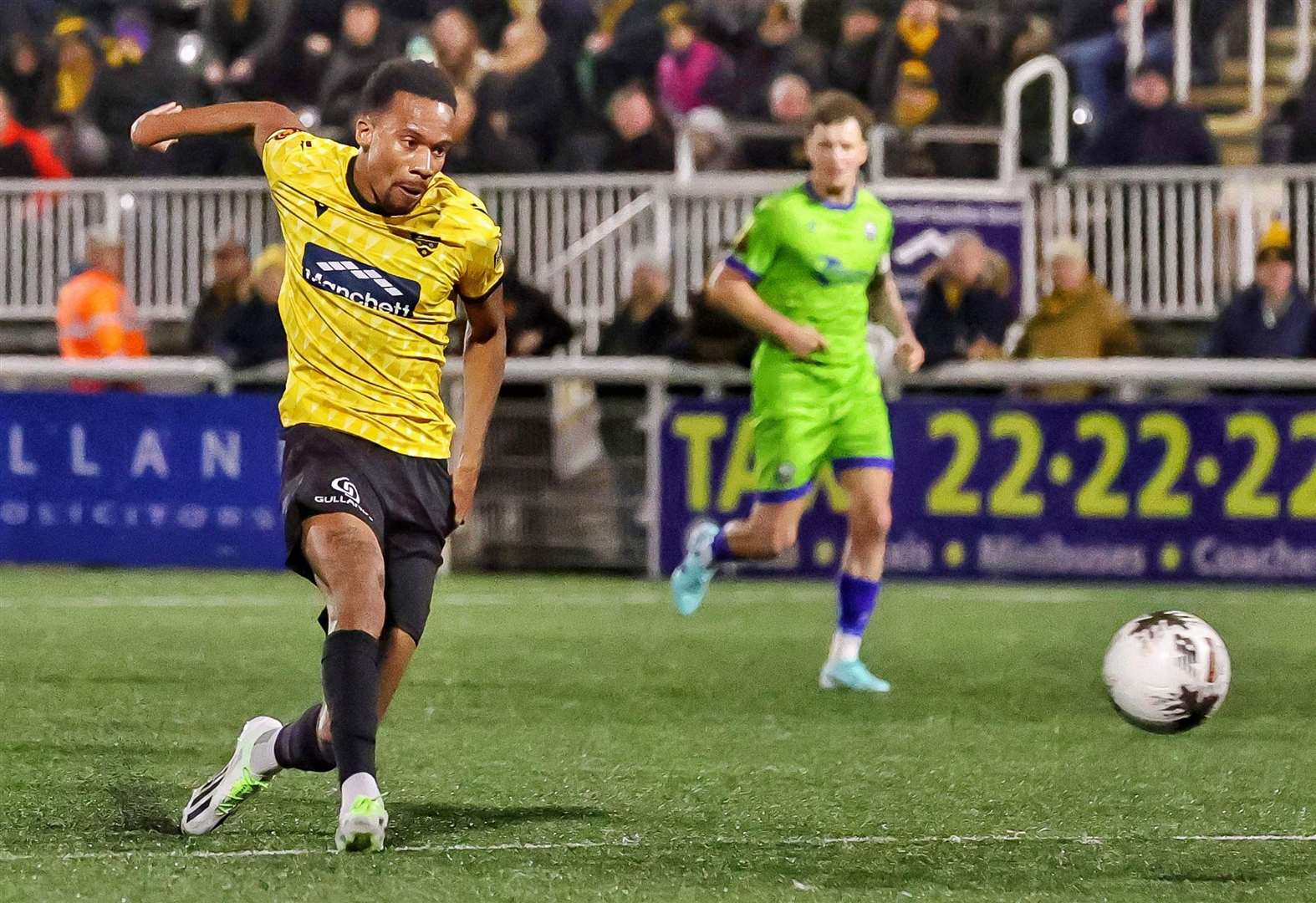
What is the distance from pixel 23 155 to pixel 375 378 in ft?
44.9

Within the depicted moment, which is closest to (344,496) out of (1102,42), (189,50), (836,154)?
(836,154)

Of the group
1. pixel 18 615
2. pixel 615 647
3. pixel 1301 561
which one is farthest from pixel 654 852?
pixel 1301 561

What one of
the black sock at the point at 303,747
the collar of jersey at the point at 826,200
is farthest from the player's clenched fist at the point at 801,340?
the black sock at the point at 303,747

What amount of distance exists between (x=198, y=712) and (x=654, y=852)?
→ 3336mm

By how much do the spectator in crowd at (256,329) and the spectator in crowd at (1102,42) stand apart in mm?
6192

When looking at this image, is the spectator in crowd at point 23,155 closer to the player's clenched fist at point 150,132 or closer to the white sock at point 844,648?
the white sock at point 844,648

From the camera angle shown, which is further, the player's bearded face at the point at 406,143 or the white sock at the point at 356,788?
the player's bearded face at the point at 406,143

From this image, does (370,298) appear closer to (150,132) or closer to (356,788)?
(150,132)

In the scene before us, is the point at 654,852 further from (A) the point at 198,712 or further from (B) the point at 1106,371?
(B) the point at 1106,371

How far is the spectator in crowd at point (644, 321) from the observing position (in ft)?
52.1

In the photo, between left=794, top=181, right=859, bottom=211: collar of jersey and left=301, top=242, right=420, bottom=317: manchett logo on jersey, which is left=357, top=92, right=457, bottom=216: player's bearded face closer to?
left=301, top=242, right=420, bottom=317: manchett logo on jersey

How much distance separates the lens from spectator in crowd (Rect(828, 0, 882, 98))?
17672 millimetres

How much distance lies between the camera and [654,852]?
614cm

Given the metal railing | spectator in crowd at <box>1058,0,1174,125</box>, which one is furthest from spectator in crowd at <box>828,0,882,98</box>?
the metal railing
